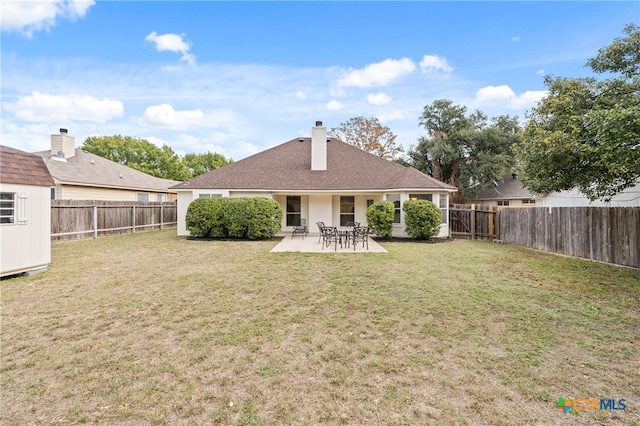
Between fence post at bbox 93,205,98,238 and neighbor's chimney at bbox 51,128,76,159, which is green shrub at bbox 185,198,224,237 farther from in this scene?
neighbor's chimney at bbox 51,128,76,159

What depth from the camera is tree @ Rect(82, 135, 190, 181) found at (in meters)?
43.2

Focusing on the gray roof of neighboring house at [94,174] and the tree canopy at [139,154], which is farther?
the tree canopy at [139,154]

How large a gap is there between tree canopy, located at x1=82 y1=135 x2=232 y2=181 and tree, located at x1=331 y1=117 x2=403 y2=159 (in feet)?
96.3

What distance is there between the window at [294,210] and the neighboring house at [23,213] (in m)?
10.4

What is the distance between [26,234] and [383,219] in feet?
38.5

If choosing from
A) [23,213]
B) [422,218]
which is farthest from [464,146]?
[23,213]

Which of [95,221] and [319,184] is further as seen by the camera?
[319,184]

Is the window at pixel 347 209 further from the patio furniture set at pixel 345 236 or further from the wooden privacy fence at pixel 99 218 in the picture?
the wooden privacy fence at pixel 99 218

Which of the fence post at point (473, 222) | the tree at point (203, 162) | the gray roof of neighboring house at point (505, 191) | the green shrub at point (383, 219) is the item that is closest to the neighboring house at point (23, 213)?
the green shrub at point (383, 219)

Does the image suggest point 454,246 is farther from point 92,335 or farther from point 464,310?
point 92,335

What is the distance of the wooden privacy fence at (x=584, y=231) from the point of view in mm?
7957

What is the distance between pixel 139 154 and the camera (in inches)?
1764

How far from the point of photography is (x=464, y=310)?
4.83 m

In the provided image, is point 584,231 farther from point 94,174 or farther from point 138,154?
point 138,154
